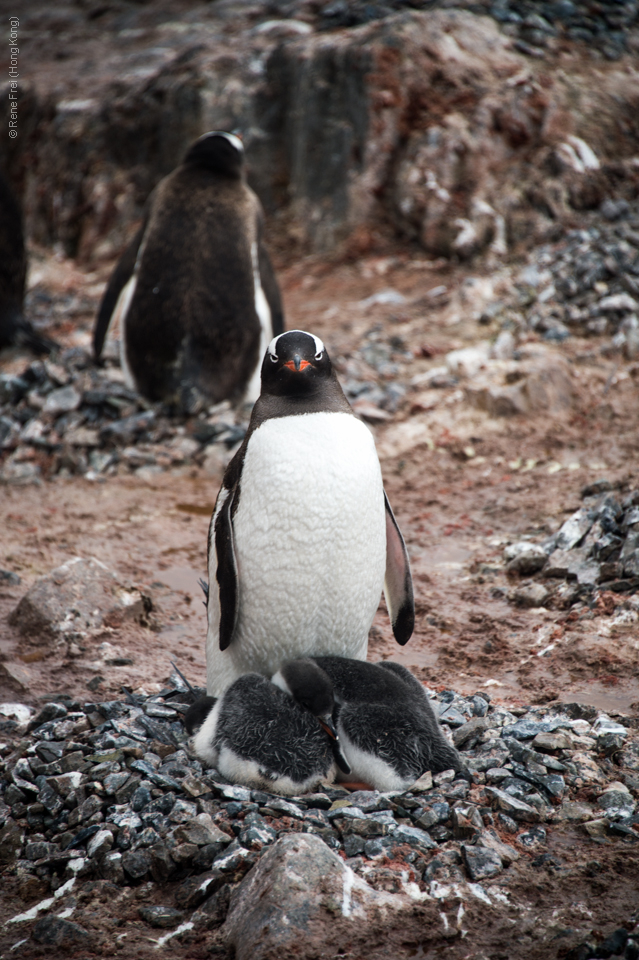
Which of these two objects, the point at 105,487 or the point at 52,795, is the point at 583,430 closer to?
the point at 105,487

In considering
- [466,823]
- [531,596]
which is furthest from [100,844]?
[531,596]

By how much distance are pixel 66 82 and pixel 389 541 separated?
1017 centimetres

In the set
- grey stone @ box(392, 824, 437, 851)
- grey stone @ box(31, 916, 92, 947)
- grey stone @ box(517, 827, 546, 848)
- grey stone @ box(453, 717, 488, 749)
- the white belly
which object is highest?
the white belly

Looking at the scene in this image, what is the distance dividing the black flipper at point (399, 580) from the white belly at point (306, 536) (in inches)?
8.1

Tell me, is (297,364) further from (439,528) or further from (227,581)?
(439,528)

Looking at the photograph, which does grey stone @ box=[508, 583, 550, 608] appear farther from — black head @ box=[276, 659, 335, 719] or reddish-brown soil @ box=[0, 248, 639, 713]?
black head @ box=[276, 659, 335, 719]

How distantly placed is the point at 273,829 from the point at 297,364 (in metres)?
1.48

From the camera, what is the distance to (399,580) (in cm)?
332

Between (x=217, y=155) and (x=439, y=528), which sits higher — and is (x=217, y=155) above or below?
above

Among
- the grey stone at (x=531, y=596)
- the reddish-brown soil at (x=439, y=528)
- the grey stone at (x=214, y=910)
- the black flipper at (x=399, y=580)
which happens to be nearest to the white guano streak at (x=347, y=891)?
the grey stone at (x=214, y=910)

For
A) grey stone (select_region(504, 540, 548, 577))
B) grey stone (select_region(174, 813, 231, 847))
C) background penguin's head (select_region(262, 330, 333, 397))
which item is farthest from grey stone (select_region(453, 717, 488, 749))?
grey stone (select_region(504, 540, 548, 577))

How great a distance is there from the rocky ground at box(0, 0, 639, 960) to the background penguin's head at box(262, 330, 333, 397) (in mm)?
1302

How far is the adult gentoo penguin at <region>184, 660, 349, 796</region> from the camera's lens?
264 cm

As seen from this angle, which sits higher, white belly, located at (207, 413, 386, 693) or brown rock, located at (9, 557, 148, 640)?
white belly, located at (207, 413, 386, 693)
